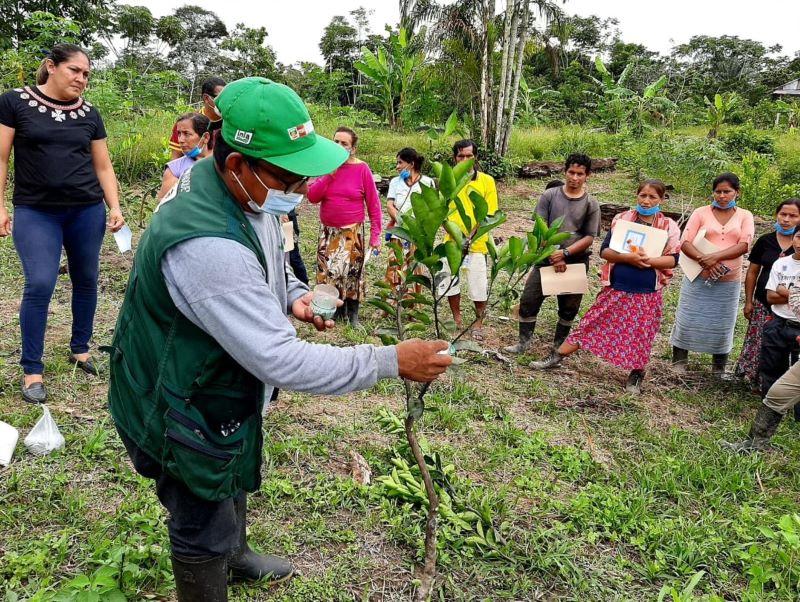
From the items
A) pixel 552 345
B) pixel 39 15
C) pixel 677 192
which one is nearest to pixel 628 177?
pixel 677 192

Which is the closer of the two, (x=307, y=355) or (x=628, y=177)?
(x=307, y=355)

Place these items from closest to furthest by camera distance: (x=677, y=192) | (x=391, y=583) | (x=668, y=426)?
(x=391, y=583), (x=668, y=426), (x=677, y=192)

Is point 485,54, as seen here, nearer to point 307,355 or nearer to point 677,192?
point 677,192

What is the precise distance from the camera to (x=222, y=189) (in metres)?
1.42

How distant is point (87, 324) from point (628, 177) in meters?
11.3

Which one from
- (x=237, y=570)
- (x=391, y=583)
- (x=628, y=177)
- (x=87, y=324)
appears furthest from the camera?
(x=628, y=177)

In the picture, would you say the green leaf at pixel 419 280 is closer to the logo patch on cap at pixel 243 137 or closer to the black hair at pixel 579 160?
the logo patch on cap at pixel 243 137

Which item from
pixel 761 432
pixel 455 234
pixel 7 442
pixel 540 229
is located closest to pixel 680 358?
pixel 761 432

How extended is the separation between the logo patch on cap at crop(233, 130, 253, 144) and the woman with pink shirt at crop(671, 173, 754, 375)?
12.8 feet

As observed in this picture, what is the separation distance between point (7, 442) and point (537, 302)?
3553 mm

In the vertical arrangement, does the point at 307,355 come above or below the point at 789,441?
above

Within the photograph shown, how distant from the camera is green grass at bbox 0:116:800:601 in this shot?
2.27 meters

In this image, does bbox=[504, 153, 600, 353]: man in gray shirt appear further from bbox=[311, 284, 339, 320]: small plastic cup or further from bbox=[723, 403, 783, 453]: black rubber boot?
bbox=[311, 284, 339, 320]: small plastic cup

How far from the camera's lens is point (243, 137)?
135 centimetres
